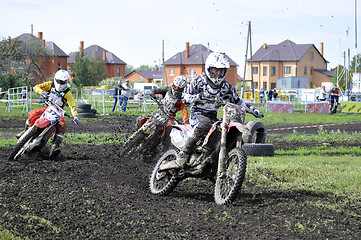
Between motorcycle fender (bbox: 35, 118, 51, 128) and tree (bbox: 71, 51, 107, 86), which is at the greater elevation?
tree (bbox: 71, 51, 107, 86)

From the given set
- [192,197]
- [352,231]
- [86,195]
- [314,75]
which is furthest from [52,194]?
[314,75]

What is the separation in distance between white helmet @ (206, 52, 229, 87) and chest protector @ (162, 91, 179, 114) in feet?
11.2

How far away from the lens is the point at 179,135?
8188 mm

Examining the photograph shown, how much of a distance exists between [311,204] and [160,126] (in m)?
5.27

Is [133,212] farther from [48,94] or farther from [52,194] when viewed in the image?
[48,94]

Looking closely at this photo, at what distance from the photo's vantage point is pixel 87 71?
322 feet

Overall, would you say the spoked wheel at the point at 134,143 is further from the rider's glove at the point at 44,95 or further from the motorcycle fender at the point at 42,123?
the rider's glove at the point at 44,95

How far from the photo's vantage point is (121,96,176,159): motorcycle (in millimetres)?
11625

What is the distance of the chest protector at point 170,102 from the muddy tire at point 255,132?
241cm

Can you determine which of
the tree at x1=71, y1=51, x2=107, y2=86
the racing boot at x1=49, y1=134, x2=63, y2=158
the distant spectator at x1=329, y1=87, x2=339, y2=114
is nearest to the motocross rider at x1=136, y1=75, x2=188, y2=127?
the racing boot at x1=49, y1=134, x2=63, y2=158

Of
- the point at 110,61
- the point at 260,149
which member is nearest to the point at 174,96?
the point at 260,149

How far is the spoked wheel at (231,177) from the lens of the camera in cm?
665

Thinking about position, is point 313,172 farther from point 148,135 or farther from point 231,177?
point 148,135

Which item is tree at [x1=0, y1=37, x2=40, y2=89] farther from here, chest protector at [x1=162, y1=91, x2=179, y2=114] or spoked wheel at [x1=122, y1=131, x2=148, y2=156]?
chest protector at [x1=162, y1=91, x2=179, y2=114]
